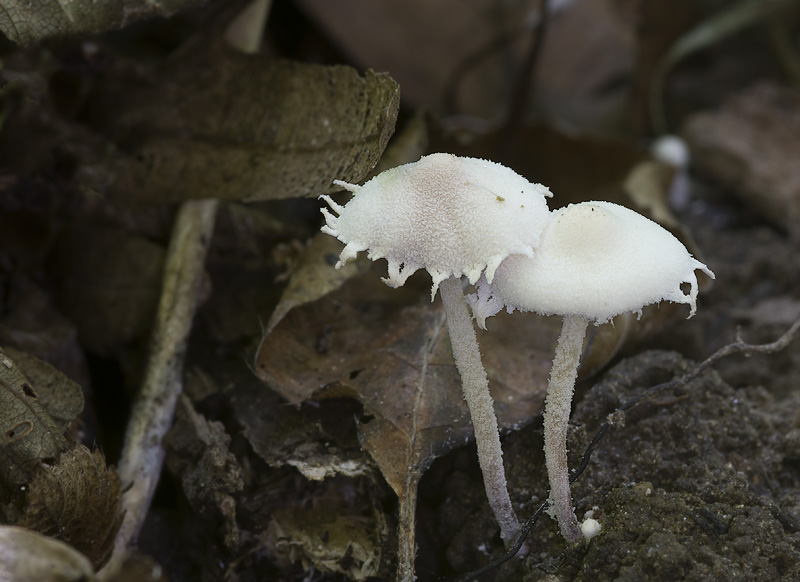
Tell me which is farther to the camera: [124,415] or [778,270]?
[778,270]

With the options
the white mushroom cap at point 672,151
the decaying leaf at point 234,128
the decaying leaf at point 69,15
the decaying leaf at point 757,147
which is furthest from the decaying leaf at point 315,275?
the decaying leaf at point 757,147

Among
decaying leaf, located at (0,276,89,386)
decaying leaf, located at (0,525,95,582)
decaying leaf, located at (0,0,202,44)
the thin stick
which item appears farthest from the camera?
decaying leaf, located at (0,276,89,386)

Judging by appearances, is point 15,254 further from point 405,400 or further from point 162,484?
point 405,400

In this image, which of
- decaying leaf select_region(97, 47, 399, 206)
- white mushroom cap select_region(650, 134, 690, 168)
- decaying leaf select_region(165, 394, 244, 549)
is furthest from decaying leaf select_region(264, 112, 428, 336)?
white mushroom cap select_region(650, 134, 690, 168)

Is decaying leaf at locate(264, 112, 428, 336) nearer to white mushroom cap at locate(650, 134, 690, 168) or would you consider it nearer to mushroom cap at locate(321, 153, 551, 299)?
mushroom cap at locate(321, 153, 551, 299)

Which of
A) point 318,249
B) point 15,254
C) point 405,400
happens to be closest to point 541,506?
point 405,400

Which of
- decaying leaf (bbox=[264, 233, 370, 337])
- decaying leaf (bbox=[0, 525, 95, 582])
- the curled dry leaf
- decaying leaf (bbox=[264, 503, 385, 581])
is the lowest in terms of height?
decaying leaf (bbox=[264, 503, 385, 581])
